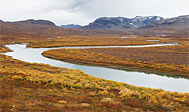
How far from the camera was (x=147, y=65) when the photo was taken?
1667 inches

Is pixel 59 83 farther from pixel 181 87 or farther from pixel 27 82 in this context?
pixel 181 87

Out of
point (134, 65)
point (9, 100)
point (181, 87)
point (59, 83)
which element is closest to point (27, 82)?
point (59, 83)

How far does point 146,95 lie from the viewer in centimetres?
1841

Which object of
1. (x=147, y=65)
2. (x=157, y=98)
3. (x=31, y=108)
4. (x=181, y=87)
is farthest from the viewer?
(x=147, y=65)

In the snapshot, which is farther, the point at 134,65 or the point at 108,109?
the point at 134,65

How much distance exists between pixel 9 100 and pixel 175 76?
33.0 m

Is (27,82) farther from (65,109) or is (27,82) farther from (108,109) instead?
(108,109)

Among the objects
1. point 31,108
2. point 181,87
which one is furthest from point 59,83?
point 181,87

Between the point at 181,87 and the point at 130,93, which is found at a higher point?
the point at 130,93

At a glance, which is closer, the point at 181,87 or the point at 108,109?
the point at 108,109

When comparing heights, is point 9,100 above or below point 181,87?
above

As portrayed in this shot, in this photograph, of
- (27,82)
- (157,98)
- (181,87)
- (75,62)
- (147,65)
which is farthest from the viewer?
(75,62)

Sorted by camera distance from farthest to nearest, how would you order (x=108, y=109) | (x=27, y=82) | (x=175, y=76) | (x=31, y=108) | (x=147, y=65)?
(x=147, y=65), (x=175, y=76), (x=27, y=82), (x=108, y=109), (x=31, y=108)

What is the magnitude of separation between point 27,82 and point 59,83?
396cm
